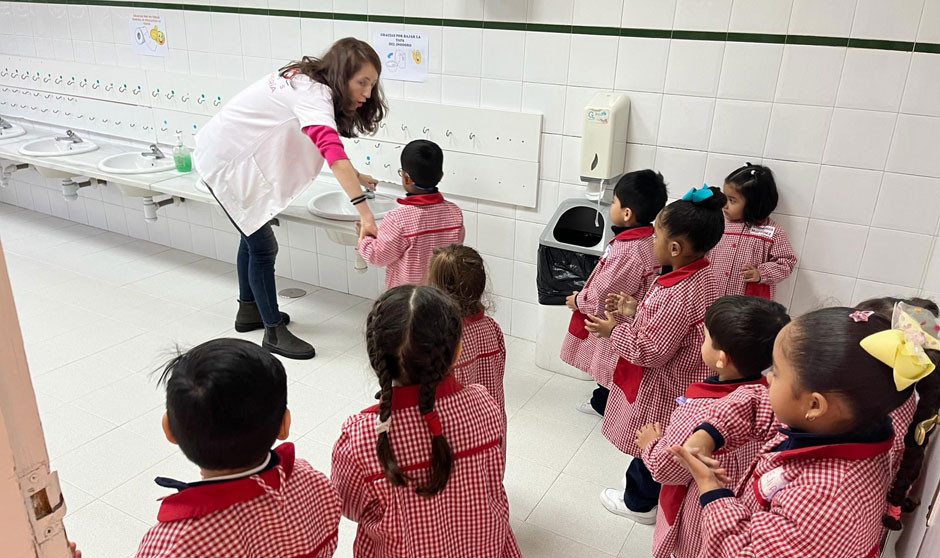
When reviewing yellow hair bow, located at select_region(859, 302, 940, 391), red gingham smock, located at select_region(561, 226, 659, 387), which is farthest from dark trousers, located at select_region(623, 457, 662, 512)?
yellow hair bow, located at select_region(859, 302, 940, 391)

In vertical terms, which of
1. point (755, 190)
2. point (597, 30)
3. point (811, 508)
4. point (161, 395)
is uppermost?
point (597, 30)

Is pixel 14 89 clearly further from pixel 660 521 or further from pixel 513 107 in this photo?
pixel 660 521

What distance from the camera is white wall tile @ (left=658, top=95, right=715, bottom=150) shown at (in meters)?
2.52

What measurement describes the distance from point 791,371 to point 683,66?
178cm

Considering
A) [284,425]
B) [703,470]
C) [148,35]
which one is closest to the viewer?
[284,425]

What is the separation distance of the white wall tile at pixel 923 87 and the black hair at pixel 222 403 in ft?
7.54

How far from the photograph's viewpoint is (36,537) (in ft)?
2.43

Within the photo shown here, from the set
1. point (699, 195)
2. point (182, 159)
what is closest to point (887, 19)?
point (699, 195)

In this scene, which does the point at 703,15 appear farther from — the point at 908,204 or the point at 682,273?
the point at 682,273

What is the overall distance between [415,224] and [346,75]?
632mm

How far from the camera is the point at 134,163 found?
4.07 m

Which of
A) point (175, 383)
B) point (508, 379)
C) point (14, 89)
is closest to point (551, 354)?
point (508, 379)

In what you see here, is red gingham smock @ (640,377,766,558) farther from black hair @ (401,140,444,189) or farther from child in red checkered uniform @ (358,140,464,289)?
black hair @ (401,140,444,189)

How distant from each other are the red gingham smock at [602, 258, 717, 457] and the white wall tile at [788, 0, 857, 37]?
1109 millimetres
